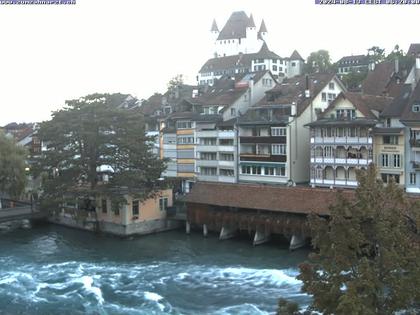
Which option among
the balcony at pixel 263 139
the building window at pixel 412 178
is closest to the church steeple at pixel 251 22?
the balcony at pixel 263 139

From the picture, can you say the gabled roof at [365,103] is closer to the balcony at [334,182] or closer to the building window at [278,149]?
the building window at [278,149]

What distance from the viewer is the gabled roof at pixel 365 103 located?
195 feet

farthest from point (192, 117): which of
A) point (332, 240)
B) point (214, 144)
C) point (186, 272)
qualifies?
point (332, 240)

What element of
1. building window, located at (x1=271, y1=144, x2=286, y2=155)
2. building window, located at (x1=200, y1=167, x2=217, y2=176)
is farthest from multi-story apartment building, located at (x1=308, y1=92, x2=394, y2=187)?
building window, located at (x1=200, y1=167, x2=217, y2=176)

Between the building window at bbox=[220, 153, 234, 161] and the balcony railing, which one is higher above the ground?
the building window at bbox=[220, 153, 234, 161]

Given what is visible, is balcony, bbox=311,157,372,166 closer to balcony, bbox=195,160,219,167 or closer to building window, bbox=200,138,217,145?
balcony, bbox=195,160,219,167

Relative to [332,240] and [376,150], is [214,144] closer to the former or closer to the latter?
[376,150]

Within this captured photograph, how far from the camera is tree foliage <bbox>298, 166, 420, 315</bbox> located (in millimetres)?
15414

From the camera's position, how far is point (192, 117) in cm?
7425

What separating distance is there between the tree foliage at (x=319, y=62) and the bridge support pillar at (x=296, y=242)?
72564 millimetres

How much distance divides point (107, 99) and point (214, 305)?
3201 cm

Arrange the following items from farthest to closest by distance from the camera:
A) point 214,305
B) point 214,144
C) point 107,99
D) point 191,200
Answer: point 214,144, point 107,99, point 191,200, point 214,305

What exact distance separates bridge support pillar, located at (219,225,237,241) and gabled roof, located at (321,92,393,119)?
56.5 feet

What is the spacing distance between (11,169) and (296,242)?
107 feet
